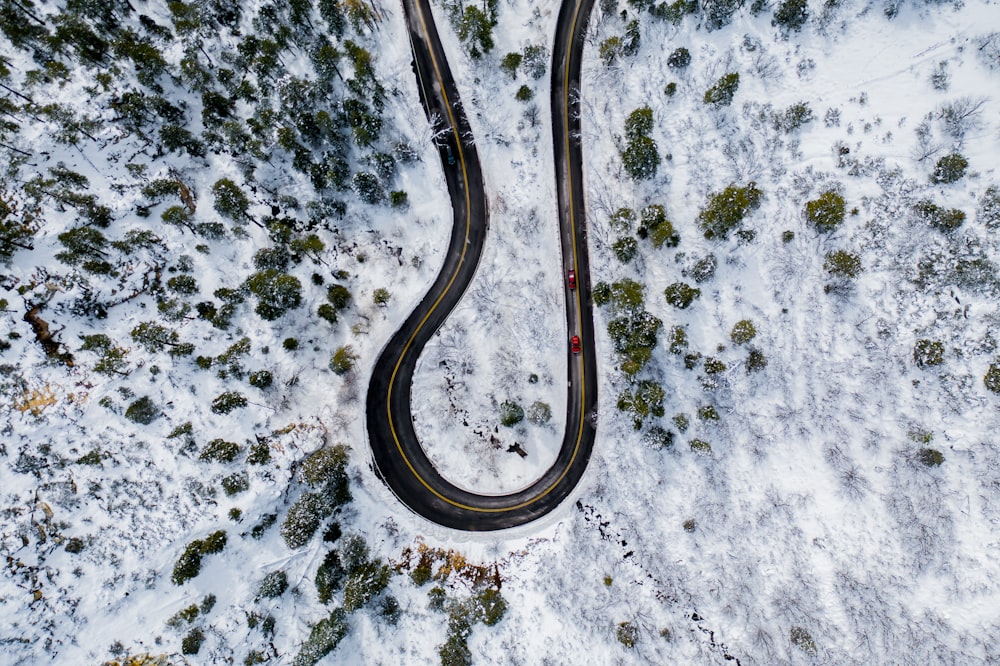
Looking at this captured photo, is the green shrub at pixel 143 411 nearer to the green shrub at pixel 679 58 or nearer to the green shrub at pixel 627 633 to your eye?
the green shrub at pixel 627 633

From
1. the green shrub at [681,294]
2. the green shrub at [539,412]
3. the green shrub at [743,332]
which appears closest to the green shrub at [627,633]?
the green shrub at [539,412]

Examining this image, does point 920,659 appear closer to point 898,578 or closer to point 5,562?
point 898,578

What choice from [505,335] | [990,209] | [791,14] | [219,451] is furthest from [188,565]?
[990,209]

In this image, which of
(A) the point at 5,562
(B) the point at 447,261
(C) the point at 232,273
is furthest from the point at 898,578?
(A) the point at 5,562

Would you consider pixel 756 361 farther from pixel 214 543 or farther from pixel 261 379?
pixel 214 543

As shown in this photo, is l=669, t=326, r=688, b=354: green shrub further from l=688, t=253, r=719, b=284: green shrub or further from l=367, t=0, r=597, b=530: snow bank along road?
l=367, t=0, r=597, b=530: snow bank along road
